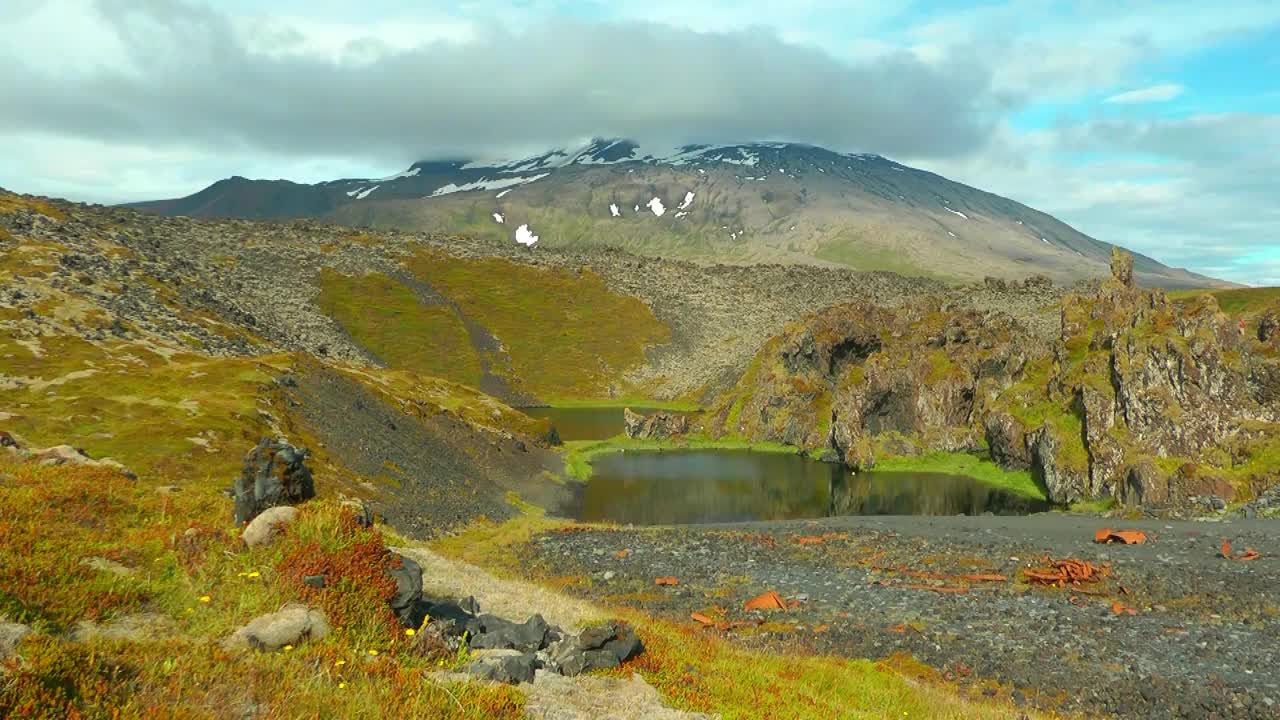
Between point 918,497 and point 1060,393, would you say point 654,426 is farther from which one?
point 1060,393

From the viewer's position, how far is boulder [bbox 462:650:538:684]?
1452 centimetres

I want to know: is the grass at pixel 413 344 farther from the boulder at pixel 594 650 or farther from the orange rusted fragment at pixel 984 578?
the boulder at pixel 594 650

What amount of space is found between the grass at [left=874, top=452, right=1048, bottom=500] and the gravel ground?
73.8 ft

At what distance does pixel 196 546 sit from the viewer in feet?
55.0

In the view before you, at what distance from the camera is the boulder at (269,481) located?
813 inches

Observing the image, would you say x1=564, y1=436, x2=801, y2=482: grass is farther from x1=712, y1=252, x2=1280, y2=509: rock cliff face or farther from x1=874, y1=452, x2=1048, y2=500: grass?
x1=874, y1=452, x2=1048, y2=500: grass

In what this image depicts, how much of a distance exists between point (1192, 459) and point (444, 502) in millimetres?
64457

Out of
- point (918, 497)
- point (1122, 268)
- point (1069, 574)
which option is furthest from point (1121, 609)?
point (1122, 268)

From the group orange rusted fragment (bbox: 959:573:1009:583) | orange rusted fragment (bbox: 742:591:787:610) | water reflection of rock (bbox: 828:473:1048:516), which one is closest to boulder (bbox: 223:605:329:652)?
orange rusted fragment (bbox: 742:591:787:610)

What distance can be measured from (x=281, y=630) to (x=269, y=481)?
8869mm

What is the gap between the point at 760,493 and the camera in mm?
81125

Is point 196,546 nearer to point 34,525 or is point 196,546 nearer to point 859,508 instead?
point 34,525

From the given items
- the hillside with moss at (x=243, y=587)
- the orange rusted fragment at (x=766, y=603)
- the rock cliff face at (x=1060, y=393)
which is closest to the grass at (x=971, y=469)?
the rock cliff face at (x=1060, y=393)

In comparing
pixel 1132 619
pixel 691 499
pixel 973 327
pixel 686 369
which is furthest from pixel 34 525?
pixel 686 369
